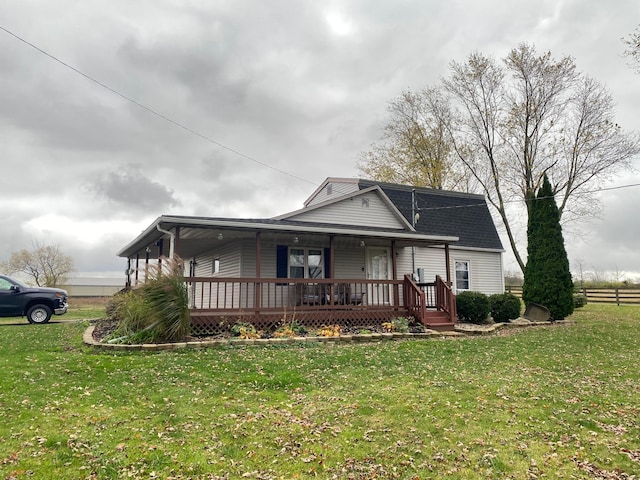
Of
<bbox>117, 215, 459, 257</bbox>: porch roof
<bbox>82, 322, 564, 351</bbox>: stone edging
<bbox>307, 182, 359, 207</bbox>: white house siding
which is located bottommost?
<bbox>82, 322, 564, 351</bbox>: stone edging

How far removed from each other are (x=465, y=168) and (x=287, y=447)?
90.6ft

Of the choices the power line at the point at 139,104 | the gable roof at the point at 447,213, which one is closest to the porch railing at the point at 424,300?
the gable roof at the point at 447,213

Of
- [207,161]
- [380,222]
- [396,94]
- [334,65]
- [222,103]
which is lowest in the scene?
[380,222]

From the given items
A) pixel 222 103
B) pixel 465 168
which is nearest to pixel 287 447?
pixel 222 103

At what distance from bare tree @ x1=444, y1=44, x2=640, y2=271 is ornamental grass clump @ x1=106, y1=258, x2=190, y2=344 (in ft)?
60.2

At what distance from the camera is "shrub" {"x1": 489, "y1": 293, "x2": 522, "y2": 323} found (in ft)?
46.6

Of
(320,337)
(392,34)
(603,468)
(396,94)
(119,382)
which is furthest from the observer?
(396,94)

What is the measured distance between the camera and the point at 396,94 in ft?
101

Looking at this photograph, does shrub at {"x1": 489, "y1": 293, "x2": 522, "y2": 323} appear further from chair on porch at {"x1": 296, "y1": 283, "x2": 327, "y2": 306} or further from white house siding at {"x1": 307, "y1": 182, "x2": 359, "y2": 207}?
white house siding at {"x1": 307, "y1": 182, "x2": 359, "y2": 207}

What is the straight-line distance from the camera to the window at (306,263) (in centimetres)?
1455

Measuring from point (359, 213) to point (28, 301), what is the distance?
12219 millimetres

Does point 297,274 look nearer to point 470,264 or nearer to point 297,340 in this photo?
point 297,340

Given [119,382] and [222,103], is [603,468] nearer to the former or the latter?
[119,382]

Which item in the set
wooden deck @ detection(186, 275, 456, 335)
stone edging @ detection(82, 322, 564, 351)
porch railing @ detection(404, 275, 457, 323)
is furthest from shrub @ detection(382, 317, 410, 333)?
porch railing @ detection(404, 275, 457, 323)
